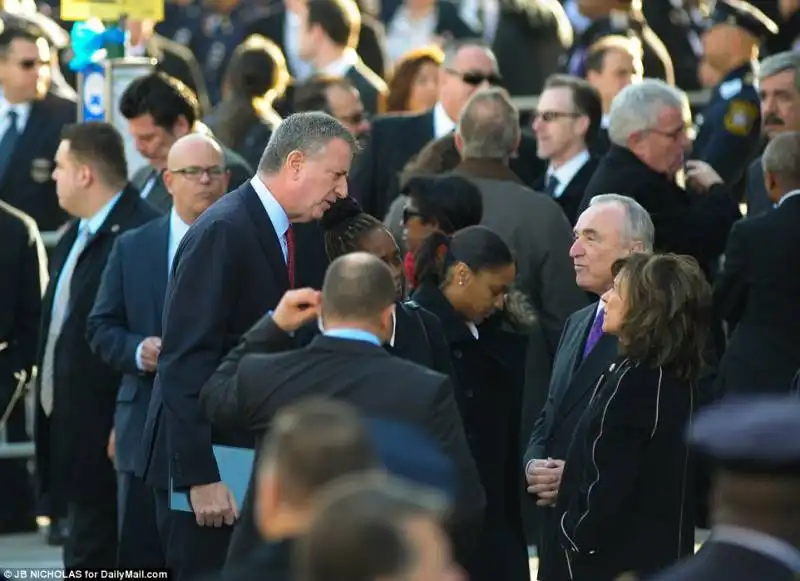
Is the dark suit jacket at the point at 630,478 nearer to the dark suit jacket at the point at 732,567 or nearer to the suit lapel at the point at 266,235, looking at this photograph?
the suit lapel at the point at 266,235

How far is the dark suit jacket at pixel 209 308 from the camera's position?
23.6ft

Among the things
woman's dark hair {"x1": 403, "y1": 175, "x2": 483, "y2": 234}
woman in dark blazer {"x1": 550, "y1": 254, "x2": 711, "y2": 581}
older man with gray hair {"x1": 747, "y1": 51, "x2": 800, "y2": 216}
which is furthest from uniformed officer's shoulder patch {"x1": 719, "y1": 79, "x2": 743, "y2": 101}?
woman in dark blazer {"x1": 550, "y1": 254, "x2": 711, "y2": 581}

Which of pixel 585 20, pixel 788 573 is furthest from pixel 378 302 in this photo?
pixel 585 20

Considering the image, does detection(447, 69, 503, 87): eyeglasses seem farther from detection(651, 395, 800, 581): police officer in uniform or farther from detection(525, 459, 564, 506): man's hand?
detection(651, 395, 800, 581): police officer in uniform

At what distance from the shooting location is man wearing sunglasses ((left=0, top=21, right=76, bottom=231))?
487 inches

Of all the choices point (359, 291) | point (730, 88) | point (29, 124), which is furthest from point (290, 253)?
point (29, 124)

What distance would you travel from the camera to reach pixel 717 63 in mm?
12586

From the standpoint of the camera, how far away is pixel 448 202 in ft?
29.7

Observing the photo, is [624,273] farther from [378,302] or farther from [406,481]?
[406,481]

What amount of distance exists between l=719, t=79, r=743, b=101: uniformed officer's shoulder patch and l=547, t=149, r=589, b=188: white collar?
1.63 m

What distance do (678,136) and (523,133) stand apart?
8.03 ft

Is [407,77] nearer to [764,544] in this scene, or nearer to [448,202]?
[448,202]

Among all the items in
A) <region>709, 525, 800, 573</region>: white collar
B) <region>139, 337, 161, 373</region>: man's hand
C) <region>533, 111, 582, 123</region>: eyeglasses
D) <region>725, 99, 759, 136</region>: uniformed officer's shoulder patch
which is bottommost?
<region>139, 337, 161, 373</region>: man's hand

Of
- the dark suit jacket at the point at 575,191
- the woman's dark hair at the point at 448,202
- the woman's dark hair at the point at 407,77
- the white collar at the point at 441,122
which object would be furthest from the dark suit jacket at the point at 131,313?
the woman's dark hair at the point at 407,77
